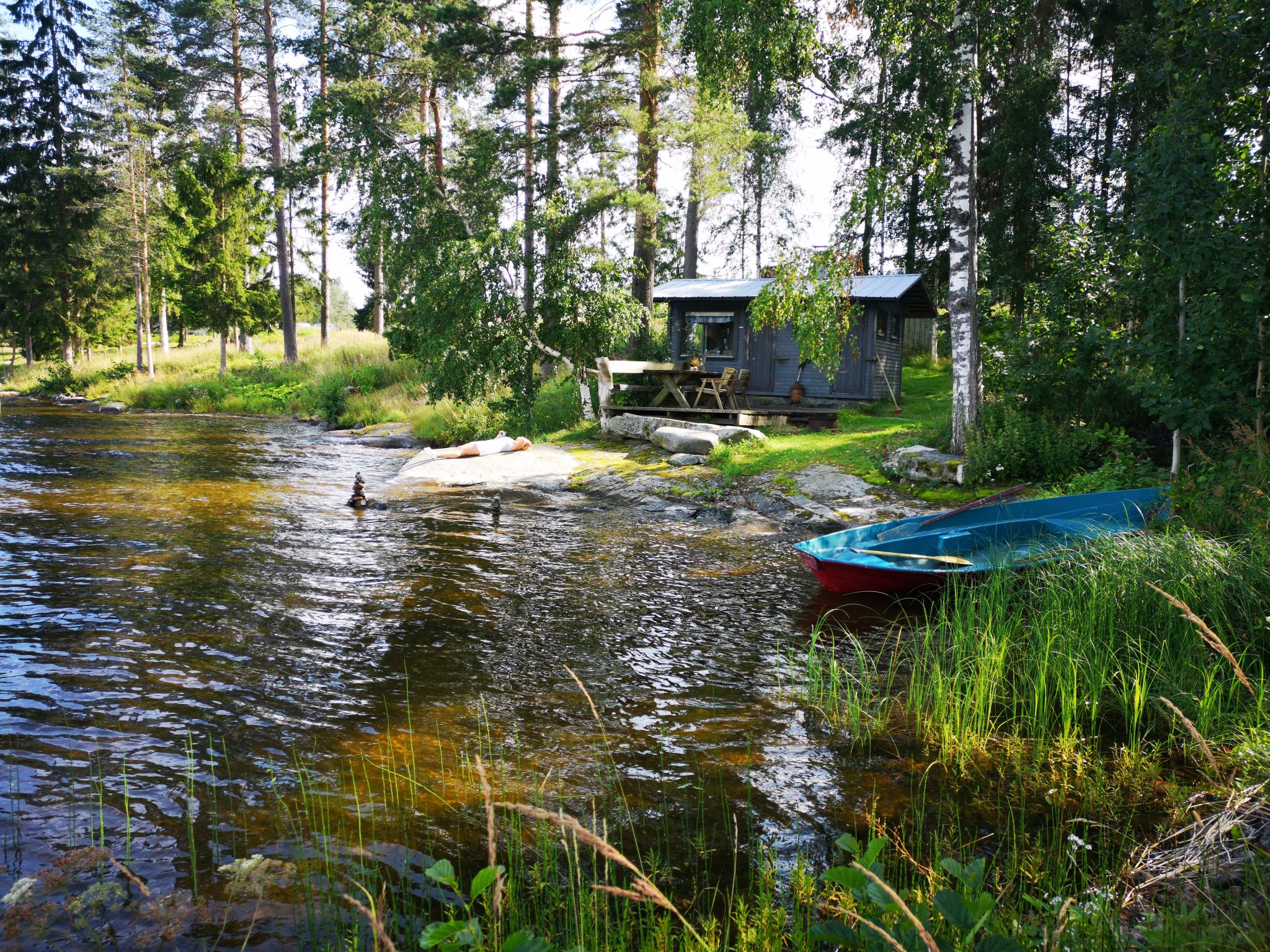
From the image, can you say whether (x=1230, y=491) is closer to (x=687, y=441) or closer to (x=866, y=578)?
(x=866, y=578)

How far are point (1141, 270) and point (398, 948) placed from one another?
Answer: 9.70 metres

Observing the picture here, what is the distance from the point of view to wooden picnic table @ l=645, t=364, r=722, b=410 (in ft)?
63.3

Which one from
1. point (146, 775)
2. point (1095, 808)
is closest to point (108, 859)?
point (146, 775)

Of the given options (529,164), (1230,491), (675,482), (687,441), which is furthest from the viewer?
(529,164)

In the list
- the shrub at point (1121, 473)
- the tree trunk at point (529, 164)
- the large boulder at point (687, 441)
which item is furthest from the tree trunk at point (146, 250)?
the shrub at point (1121, 473)

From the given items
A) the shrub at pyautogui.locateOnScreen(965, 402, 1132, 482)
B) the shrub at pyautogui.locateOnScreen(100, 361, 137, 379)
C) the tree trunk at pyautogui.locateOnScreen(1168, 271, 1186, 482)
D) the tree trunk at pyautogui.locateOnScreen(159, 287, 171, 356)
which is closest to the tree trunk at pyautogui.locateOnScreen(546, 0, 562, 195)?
the shrub at pyautogui.locateOnScreen(965, 402, 1132, 482)

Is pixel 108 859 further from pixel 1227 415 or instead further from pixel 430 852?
pixel 1227 415

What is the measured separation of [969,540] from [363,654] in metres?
5.74

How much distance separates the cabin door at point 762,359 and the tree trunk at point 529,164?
7567 millimetres

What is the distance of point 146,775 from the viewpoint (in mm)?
4270

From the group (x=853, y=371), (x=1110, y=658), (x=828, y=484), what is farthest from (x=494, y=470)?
(x=853, y=371)

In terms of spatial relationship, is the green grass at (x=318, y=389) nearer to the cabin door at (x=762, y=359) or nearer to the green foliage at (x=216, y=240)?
the green foliage at (x=216, y=240)

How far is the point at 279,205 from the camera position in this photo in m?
32.2

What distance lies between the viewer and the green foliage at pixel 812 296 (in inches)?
498
